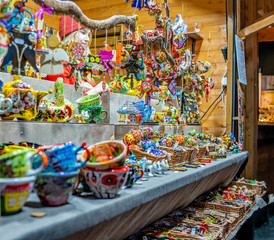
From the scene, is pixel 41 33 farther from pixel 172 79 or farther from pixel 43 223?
pixel 172 79

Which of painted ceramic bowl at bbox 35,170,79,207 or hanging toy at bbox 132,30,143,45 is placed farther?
hanging toy at bbox 132,30,143,45

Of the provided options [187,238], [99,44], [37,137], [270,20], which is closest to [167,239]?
[187,238]

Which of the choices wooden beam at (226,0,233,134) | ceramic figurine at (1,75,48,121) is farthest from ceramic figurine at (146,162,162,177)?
wooden beam at (226,0,233,134)

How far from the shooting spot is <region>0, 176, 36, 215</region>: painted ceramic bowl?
0.82 m

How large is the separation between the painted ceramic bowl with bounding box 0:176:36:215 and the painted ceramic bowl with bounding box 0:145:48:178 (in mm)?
15

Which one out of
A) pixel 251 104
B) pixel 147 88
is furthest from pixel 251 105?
pixel 147 88

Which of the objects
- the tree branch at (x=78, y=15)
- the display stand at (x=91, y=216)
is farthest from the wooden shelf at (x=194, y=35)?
the display stand at (x=91, y=216)

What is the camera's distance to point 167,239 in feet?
6.08

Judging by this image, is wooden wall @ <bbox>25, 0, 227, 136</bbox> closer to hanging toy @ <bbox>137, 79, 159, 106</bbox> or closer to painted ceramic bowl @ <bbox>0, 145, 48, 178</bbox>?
hanging toy @ <bbox>137, 79, 159, 106</bbox>

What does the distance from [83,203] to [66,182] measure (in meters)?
0.11

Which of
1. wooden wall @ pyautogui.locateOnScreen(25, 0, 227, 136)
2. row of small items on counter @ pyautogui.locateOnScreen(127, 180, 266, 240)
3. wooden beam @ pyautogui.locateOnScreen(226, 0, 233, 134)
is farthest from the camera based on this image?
wooden wall @ pyautogui.locateOnScreen(25, 0, 227, 136)

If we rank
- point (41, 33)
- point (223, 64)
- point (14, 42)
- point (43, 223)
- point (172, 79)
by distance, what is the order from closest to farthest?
point (43, 223) < point (14, 42) < point (41, 33) < point (172, 79) < point (223, 64)

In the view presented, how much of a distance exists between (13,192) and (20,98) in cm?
60

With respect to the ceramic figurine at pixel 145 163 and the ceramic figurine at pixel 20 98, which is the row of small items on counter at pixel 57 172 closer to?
the ceramic figurine at pixel 20 98
